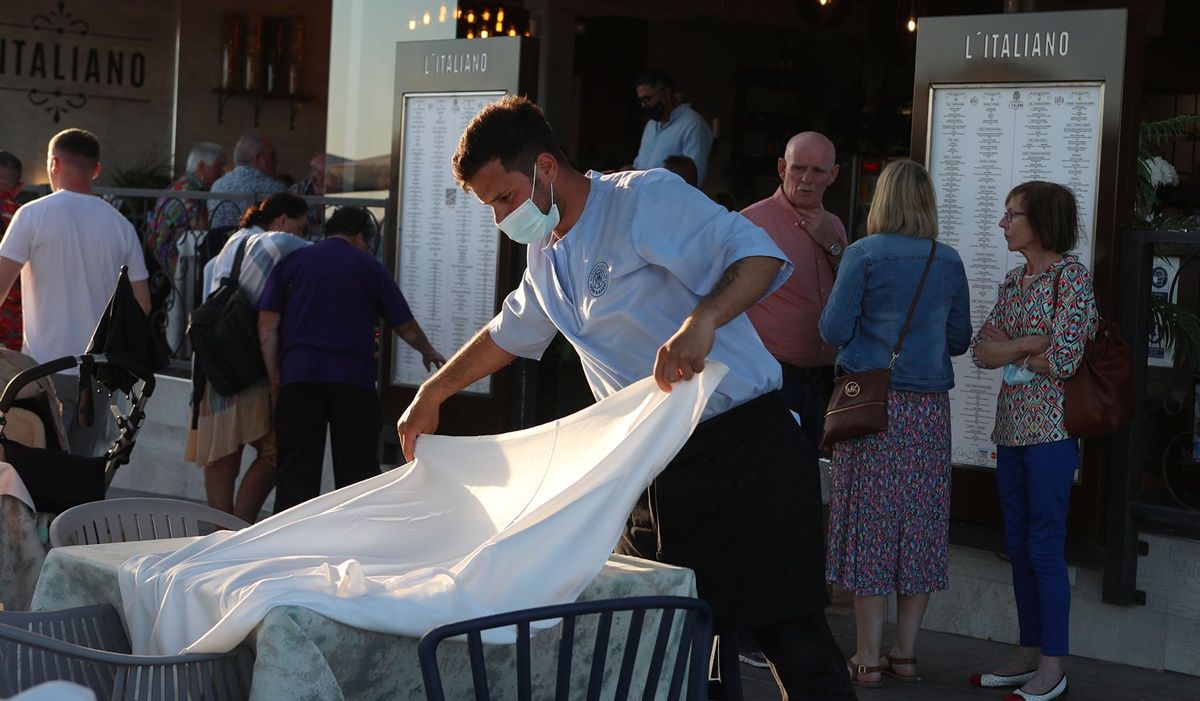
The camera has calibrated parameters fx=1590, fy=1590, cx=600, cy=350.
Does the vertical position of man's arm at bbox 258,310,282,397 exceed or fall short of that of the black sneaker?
it exceeds it

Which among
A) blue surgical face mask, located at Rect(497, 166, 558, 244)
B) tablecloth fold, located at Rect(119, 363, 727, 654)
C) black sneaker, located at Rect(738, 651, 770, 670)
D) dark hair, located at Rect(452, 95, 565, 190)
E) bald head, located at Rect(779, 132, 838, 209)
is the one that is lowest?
black sneaker, located at Rect(738, 651, 770, 670)

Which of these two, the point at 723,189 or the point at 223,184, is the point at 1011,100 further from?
the point at 723,189

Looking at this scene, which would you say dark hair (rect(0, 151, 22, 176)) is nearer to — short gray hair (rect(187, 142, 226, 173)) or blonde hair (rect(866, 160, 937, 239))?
short gray hair (rect(187, 142, 226, 173))

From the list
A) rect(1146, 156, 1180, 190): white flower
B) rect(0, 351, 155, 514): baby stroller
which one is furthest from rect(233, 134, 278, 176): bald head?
rect(1146, 156, 1180, 190): white flower

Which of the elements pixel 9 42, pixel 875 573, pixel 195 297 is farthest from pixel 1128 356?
pixel 9 42

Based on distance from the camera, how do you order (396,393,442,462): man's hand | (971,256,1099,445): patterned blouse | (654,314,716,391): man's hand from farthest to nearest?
(971,256,1099,445): patterned blouse
(396,393,442,462): man's hand
(654,314,716,391): man's hand

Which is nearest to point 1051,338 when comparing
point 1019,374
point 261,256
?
point 1019,374

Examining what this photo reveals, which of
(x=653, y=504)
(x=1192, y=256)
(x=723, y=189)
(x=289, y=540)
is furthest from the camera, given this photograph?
(x=723, y=189)

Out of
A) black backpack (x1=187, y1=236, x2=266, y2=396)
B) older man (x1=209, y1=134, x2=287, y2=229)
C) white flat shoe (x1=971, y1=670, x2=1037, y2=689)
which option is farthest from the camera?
older man (x1=209, y1=134, x2=287, y2=229)

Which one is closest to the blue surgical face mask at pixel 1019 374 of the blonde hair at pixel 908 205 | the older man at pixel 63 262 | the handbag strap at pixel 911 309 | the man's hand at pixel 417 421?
the handbag strap at pixel 911 309

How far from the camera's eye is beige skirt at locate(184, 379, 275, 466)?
25.9 ft

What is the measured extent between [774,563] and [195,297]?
7.13 meters

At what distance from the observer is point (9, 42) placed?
14.7 m

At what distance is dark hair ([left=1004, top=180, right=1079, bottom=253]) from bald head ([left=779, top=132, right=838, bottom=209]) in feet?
2.93
